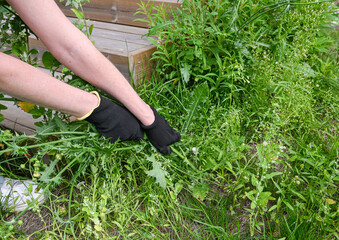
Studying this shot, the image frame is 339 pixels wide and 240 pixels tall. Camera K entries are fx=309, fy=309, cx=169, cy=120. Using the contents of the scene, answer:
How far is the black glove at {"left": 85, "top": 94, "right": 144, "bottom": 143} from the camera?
1570 millimetres

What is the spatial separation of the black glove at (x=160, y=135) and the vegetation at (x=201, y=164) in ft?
0.22

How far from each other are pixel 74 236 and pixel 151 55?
1.40 m

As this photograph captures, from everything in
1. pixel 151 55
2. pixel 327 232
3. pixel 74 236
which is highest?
pixel 151 55

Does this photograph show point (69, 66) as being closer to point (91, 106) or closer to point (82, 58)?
point (82, 58)

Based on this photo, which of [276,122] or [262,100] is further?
[262,100]

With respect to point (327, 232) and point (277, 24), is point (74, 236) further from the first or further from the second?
point (277, 24)

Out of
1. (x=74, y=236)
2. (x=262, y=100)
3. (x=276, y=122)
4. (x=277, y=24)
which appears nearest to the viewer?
(x=74, y=236)

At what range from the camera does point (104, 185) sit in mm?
1598

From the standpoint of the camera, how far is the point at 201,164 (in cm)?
182

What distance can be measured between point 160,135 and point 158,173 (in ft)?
0.72

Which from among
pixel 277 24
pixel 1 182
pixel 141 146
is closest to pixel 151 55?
pixel 141 146

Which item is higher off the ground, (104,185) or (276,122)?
(276,122)

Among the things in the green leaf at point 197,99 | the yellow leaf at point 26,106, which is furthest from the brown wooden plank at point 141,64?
the yellow leaf at point 26,106

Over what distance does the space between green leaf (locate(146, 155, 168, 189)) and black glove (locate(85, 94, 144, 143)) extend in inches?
7.4
